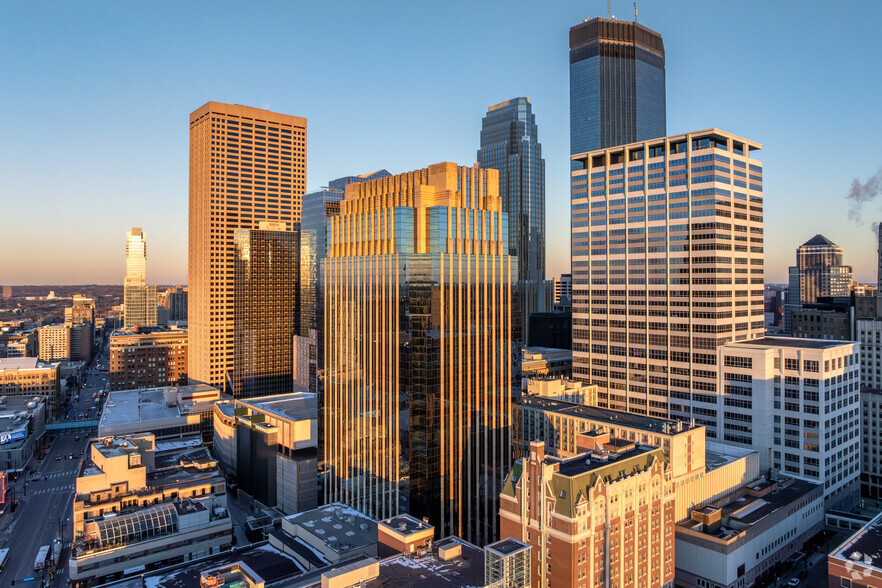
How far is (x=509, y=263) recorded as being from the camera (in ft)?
470

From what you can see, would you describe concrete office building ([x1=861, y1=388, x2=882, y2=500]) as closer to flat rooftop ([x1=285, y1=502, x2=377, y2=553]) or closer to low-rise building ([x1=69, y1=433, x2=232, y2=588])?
flat rooftop ([x1=285, y1=502, x2=377, y2=553])

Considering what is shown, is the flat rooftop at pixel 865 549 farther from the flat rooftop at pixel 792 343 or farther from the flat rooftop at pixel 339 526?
the flat rooftop at pixel 339 526

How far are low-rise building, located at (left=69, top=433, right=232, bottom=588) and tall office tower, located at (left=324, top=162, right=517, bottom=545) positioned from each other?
33.5 m

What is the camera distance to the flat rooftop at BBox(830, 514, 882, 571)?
8762 cm

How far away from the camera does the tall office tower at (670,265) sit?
17050 cm

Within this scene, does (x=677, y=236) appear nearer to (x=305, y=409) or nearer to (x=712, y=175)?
(x=712, y=175)

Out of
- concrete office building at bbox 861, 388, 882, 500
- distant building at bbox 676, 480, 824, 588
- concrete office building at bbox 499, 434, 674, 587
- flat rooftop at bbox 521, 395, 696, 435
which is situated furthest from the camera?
concrete office building at bbox 861, 388, 882, 500

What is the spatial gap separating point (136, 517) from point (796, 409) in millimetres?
161661

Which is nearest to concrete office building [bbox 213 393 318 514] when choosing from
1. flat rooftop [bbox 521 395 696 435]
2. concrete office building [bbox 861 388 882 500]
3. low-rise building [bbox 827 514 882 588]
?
flat rooftop [bbox 521 395 696 435]

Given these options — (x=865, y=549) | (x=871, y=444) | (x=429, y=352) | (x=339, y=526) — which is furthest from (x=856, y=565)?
(x=871, y=444)

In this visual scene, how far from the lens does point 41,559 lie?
145750 mm

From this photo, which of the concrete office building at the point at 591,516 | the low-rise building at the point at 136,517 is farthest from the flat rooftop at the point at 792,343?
the low-rise building at the point at 136,517

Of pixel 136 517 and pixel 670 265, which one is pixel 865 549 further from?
pixel 136 517

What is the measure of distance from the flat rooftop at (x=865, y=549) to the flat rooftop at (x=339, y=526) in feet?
256
